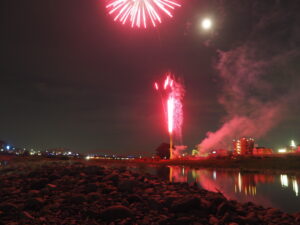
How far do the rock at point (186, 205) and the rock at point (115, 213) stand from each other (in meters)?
1.67

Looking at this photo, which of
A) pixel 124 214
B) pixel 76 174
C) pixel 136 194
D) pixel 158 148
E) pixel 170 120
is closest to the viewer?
pixel 124 214

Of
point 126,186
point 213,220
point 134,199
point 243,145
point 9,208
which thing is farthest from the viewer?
point 243,145

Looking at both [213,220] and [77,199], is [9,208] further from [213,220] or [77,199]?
[213,220]

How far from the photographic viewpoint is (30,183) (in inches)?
513

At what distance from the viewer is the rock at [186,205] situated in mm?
9242

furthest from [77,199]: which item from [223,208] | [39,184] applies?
[223,208]

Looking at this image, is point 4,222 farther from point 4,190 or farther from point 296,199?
point 296,199

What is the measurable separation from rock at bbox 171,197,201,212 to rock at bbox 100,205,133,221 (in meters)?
1.67

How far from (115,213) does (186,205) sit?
2542 millimetres

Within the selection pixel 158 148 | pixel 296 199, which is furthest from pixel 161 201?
pixel 158 148

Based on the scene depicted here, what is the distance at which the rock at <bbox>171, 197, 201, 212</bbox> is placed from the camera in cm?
924

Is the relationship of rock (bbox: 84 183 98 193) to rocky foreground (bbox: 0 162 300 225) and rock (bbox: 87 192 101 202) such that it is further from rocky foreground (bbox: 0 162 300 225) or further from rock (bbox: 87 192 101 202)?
rock (bbox: 87 192 101 202)

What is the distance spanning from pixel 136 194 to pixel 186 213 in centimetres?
261

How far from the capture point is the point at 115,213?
8508mm
